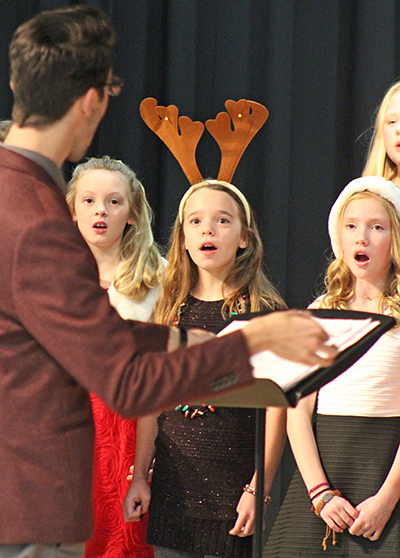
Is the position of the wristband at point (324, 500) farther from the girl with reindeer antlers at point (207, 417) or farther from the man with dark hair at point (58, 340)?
the man with dark hair at point (58, 340)

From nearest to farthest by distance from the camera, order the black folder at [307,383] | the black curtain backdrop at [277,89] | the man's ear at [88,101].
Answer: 1. the black folder at [307,383]
2. the man's ear at [88,101]
3. the black curtain backdrop at [277,89]

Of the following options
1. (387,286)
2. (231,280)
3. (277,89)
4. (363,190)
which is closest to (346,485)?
(387,286)

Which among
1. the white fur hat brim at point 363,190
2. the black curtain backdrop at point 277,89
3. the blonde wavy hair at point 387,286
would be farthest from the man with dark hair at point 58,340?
the black curtain backdrop at point 277,89

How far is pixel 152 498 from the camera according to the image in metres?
1.95

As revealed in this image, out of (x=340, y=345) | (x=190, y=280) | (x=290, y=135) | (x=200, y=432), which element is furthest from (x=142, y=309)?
(x=340, y=345)

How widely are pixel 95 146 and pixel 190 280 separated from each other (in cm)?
120

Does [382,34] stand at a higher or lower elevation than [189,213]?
higher

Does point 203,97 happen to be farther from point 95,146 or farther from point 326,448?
point 326,448

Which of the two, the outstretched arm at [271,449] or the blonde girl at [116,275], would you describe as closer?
the outstretched arm at [271,449]

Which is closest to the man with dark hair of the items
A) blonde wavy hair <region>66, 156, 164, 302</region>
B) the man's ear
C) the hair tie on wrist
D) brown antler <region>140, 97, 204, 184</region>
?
the man's ear

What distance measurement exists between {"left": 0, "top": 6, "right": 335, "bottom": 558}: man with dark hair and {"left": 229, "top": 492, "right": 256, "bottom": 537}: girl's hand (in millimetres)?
834

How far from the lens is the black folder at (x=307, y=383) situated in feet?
3.03

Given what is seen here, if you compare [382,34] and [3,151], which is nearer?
[3,151]

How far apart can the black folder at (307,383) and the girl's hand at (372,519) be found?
2.81 feet
